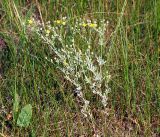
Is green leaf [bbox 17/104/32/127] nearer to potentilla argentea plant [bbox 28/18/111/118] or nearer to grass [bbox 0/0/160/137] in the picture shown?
grass [bbox 0/0/160/137]

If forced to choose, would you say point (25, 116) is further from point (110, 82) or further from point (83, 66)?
point (110, 82)

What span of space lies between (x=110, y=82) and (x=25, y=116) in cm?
49

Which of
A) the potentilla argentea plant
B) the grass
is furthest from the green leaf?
the potentilla argentea plant

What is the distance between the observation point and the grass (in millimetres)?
2287

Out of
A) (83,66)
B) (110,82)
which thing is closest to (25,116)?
(83,66)

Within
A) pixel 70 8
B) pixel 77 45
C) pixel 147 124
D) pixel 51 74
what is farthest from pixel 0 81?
pixel 147 124

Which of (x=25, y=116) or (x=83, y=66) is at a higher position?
(x=83, y=66)

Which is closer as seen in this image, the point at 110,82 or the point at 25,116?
the point at 25,116

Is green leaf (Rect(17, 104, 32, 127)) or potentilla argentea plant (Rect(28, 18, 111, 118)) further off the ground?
potentilla argentea plant (Rect(28, 18, 111, 118))

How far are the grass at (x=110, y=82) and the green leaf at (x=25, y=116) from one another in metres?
0.04

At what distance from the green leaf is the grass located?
0.04m

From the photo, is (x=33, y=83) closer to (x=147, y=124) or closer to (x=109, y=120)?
(x=109, y=120)

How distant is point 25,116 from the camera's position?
2.28m

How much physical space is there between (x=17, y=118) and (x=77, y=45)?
0.54m
